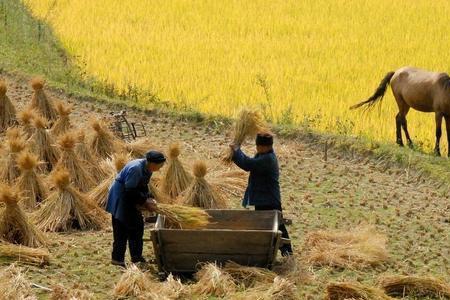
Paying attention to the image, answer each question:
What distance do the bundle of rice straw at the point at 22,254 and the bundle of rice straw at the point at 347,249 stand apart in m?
1.84

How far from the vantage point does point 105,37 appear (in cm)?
1716

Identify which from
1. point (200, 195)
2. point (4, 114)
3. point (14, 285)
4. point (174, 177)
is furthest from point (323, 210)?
point (4, 114)

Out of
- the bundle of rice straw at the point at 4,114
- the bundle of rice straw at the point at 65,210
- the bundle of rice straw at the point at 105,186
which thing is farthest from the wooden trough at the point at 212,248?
the bundle of rice straw at the point at 4,114

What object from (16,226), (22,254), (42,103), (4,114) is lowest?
(22,254)

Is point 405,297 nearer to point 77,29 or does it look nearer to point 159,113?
point 159,113

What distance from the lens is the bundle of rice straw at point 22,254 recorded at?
6.99 m

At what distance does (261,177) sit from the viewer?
24.4 feet

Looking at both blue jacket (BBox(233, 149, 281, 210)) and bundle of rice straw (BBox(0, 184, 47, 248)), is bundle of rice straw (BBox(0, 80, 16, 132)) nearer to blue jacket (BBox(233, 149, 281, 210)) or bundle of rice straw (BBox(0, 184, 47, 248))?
bundle of rice straw (BBox(0, 184, 47, 248))

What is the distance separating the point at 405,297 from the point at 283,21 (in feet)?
42.6

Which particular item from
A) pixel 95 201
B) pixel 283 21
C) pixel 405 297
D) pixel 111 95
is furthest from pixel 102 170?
pixel 283 21

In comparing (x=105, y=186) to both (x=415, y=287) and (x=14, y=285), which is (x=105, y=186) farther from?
(x=415, y=287)

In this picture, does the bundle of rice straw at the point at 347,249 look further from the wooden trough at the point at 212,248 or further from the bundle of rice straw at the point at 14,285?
the bundle of rice straw at the point at 14,285

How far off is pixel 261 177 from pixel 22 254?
1721mm

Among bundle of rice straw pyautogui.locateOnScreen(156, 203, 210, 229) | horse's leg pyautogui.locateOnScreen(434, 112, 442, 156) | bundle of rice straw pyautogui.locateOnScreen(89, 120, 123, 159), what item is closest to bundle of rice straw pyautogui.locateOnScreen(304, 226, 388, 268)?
bundle of rice straw pyautogui.locateOnScreen(156, 203, 210, 229)
